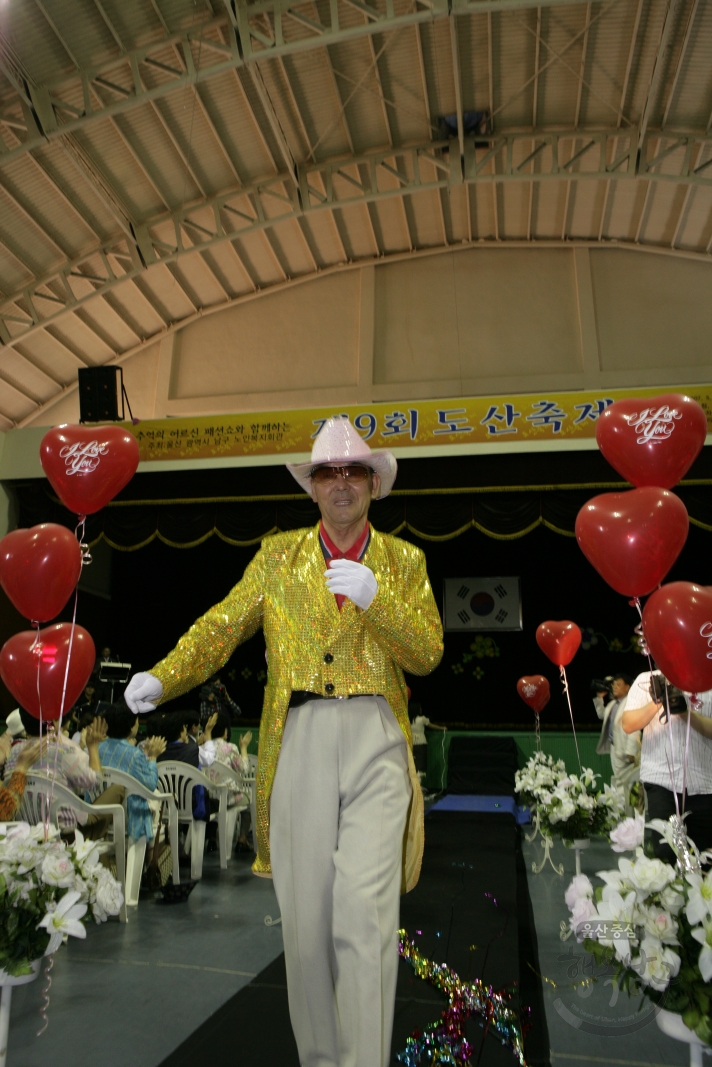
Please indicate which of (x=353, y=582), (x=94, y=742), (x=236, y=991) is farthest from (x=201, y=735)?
(x=353, y=582)

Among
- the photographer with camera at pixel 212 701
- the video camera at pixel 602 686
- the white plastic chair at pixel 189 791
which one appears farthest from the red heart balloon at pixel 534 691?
the white plastic chair at pixel 189 791

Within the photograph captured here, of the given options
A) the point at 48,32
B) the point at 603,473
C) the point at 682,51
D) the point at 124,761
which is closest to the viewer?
the point at 124,761

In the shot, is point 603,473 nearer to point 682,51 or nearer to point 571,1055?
point 682,51

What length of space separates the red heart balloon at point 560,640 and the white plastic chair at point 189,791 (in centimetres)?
Result: 256

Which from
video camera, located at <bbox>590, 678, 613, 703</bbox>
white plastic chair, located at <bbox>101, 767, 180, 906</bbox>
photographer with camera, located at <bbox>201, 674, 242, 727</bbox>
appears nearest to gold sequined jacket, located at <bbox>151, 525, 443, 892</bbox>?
white plastic chair, located at <bbox>101, 767, 180, 906</bbox>

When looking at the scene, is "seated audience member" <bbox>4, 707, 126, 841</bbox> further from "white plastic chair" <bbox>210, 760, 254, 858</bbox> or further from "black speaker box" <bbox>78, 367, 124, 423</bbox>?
"black speaker box" <bbox>78, 367, 124, 423</bbox>

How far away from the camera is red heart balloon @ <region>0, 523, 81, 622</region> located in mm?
2879

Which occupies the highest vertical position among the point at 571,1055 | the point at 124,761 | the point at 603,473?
the point at 603,473

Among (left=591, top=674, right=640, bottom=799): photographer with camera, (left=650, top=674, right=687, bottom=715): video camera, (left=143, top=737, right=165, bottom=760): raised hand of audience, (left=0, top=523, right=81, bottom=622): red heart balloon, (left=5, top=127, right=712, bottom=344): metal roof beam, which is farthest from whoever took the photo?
(left=5, top=127, right=712, bottom=344): metal roof beam

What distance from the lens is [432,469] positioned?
945 cm

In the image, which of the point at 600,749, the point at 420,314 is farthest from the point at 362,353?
the point at 600,749

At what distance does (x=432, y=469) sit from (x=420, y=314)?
3.33m

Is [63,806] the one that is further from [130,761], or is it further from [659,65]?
[659,65]

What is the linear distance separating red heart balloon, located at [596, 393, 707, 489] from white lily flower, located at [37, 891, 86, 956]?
2.23m
